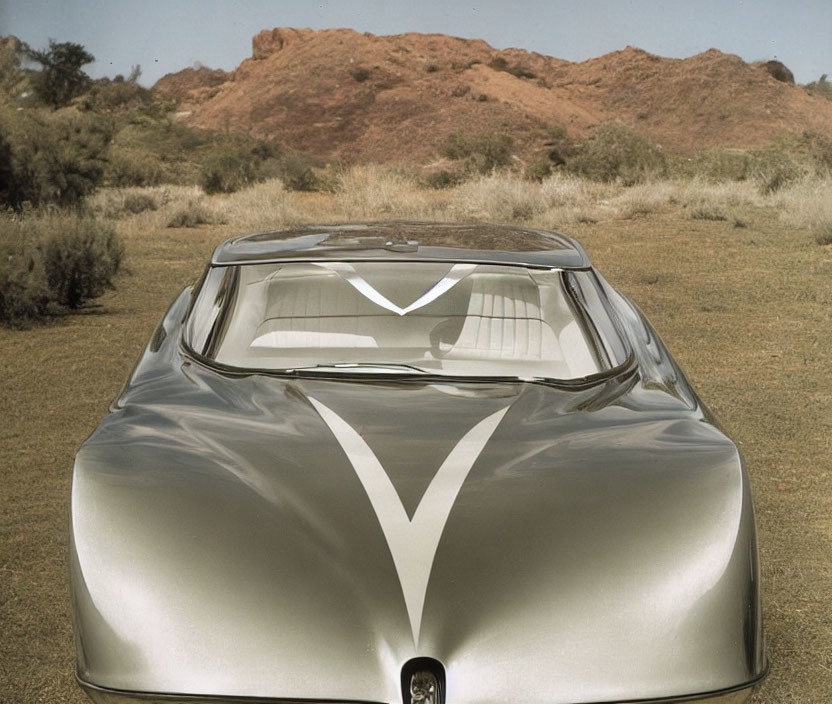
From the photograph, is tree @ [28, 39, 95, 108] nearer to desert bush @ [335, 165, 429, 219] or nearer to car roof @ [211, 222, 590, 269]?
desert bush @ [335, 165, 429, 219]

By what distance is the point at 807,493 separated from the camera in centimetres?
559

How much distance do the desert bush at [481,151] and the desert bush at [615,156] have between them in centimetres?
417

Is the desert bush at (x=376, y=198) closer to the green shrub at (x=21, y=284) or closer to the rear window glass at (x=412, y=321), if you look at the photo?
the green shrub at (x=21, y=284)

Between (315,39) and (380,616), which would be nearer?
(380,616)

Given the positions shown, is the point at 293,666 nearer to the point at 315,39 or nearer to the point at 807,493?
the point at 807,493

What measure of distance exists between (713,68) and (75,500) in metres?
81.4

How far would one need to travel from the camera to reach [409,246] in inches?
141

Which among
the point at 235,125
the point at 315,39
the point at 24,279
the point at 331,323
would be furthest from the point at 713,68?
the point at 331,323

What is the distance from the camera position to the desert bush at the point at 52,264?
37.1ft

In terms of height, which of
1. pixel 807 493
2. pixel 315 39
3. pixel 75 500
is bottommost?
pixel 807 493

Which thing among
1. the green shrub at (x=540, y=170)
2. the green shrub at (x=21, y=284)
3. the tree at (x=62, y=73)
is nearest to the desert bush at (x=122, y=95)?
the tree at (x=62, y=73)

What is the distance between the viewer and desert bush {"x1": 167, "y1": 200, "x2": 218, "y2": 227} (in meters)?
Answer: 23.0

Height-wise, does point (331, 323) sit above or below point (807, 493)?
above

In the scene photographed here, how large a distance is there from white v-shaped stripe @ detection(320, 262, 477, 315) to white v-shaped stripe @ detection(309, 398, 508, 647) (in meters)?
1.01
